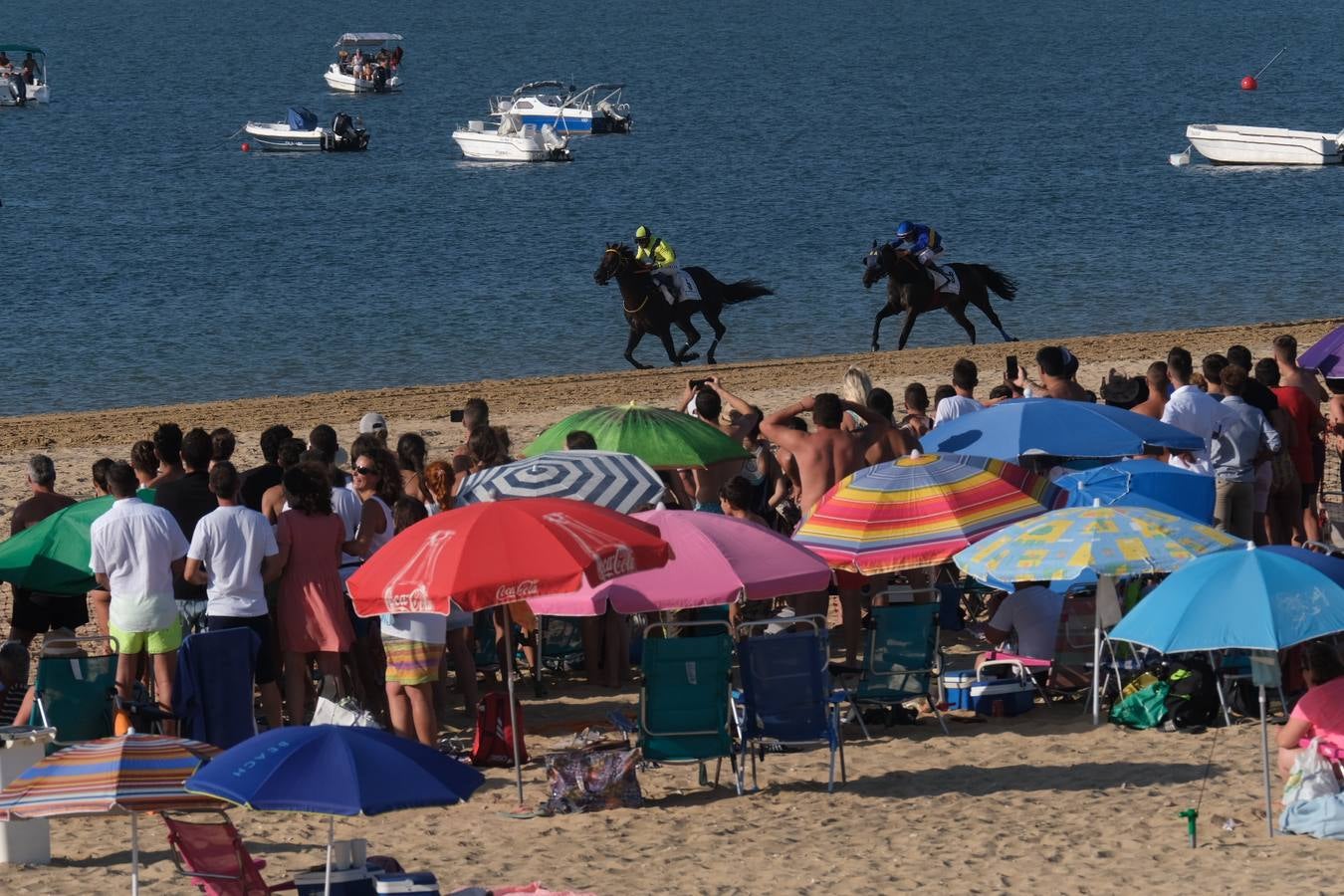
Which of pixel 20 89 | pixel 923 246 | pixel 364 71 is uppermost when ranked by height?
pixel 364 71

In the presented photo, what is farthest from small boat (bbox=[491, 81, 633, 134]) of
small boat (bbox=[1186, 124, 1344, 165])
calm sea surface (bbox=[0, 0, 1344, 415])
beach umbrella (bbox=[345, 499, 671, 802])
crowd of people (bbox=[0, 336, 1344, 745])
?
beach umbrella (bbox=[345, 499, 671, 802])

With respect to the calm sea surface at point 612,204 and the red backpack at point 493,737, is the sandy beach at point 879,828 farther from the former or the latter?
the calm sea surface at point 612,204

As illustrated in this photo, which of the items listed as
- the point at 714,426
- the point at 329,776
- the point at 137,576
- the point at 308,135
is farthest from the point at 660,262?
the point at 308,135

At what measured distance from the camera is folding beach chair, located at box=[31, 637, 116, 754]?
8992 mm

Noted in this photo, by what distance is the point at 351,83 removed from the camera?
293 feet

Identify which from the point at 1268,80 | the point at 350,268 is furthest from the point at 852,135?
the point at 350,268

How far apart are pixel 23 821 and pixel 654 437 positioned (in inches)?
164

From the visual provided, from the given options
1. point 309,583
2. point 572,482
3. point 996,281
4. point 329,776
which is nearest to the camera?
point 329,776

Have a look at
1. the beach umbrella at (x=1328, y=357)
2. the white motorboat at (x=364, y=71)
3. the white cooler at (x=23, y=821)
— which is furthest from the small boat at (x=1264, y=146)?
the white cooler at (x=23, y=821)

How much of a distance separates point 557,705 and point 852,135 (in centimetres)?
5982

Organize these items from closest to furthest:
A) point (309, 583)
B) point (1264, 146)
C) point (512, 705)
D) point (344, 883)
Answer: point (344, 883), point (512, 705), point (309, 583), point (1264, 146)

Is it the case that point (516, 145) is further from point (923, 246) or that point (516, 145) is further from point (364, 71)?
point (923, 246)

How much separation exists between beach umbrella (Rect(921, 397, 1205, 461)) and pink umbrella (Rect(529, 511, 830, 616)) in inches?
90.2

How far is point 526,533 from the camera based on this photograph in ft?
27.2
